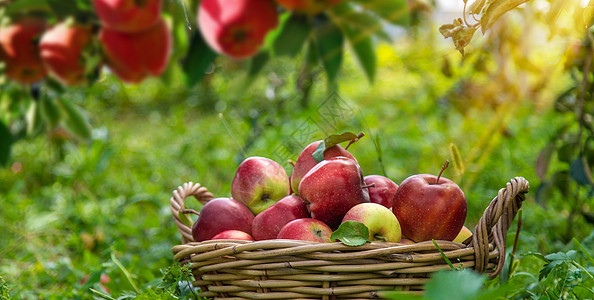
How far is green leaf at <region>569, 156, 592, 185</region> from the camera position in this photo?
3.95ft

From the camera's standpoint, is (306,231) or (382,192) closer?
(306,231)

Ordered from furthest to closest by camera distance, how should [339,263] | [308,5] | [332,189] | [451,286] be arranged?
[332,189]
[339,263]
[308,5]
[451,286]

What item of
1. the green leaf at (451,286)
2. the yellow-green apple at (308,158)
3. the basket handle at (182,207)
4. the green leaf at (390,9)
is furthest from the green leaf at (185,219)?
the green leaf at (451,286)

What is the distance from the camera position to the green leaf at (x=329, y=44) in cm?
62

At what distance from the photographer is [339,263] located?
0.73m

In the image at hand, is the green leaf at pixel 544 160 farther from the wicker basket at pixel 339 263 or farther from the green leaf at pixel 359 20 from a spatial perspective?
the green leaf at pixel 359 20

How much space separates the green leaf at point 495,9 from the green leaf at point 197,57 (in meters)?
0.40

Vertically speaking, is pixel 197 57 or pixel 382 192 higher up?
pixel 197 57

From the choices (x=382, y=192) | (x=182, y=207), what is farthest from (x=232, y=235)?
(x=382, y=192)

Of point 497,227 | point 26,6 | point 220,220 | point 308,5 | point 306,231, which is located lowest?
point 220,220

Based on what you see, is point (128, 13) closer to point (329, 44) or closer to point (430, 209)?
point (329, 44)

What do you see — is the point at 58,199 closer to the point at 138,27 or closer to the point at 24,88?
the point at 24,88

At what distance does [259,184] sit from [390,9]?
49 cm

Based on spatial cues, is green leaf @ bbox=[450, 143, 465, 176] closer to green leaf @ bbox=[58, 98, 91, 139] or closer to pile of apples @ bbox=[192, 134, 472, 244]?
pile of apples @ bbox=[192, 134, 472, 244]
